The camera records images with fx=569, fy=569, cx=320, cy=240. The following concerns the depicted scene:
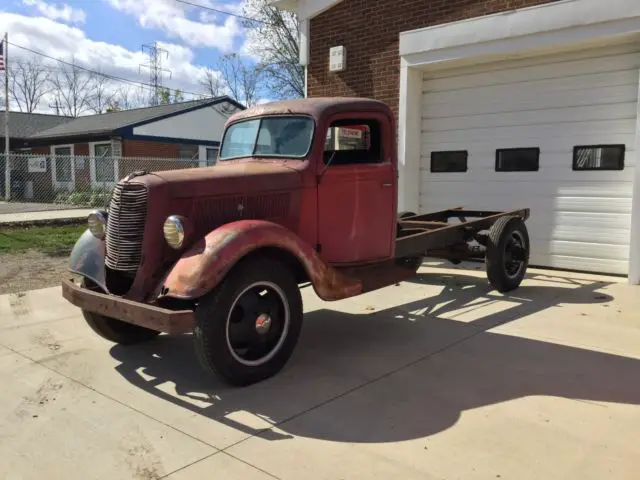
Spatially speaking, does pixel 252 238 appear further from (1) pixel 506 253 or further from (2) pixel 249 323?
(1) pixel 506 253

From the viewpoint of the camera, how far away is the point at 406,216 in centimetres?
784

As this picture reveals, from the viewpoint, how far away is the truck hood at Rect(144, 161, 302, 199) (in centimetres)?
403

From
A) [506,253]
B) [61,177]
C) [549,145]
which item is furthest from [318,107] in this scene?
[61,177]

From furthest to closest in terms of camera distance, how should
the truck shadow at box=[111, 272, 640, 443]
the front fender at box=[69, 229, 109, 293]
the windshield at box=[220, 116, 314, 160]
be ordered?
the windshield at box=[220, 116, 314, 160] < the front fender at box=[69, 229, 109, 293] < the truck shadow at box=[111, 272, 640, 443]

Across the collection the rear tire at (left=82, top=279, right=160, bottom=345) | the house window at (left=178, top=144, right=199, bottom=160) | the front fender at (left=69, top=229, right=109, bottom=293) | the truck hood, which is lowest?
the rear tire at (left=82, top=279, right=160, bottom=345)

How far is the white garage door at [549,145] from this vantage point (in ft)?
24.5

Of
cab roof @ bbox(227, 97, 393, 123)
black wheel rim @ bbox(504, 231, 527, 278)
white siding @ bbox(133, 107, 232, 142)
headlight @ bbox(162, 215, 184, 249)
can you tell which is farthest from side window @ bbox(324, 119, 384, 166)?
white siding @ bbox(133, 107, 232, 142)

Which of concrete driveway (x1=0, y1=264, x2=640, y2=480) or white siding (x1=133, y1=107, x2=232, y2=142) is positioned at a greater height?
white siding (x1=133, y1=107, x2=232, y2=142)

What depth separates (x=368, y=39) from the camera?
30.7 ft

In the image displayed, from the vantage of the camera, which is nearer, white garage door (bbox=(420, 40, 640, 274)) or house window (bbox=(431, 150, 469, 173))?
white garage door (bbox=(420, 40, 640, 274))

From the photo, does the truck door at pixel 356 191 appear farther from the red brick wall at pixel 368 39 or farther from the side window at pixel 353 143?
the red brick wall at pixel 368 39

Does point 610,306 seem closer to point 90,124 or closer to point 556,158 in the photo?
point 556,158

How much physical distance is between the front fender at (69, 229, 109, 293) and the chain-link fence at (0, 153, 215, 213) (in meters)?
18.0

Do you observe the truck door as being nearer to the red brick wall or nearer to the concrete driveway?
the concrete driveway
